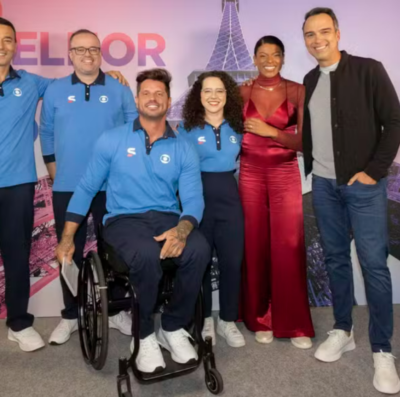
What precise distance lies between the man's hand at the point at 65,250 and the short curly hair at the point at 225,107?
34.4 inches

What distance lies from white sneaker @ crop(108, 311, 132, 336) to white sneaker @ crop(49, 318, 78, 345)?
0.78 feet

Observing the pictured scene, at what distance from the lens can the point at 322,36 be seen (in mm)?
2268

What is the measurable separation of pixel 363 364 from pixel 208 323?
0.87 m

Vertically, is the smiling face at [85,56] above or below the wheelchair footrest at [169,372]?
above

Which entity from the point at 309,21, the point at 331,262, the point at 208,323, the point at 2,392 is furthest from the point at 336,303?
the point at 2,392

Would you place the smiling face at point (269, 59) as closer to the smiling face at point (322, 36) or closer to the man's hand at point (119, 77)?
the smiling face at point (322, 36)

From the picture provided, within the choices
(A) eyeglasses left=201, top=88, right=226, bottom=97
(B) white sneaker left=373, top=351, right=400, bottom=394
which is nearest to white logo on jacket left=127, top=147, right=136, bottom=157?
(A) eyeglasses left=201, top=88, right=226, bottom=97

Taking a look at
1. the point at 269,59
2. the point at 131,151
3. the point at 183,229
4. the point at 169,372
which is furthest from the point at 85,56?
the point at 169,372

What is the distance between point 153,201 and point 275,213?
Answer: 0.75 meters

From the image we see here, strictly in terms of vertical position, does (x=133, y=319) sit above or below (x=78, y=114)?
below

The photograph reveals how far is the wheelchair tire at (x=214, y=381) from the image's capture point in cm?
209

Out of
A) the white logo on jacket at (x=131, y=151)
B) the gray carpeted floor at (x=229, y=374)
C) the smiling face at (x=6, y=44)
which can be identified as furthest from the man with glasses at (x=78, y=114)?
the gray carpeted floor at (x=229, y=374)

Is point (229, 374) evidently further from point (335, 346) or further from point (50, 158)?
point (50, 158)

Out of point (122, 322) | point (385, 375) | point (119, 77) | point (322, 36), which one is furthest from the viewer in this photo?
point (122, 322)
